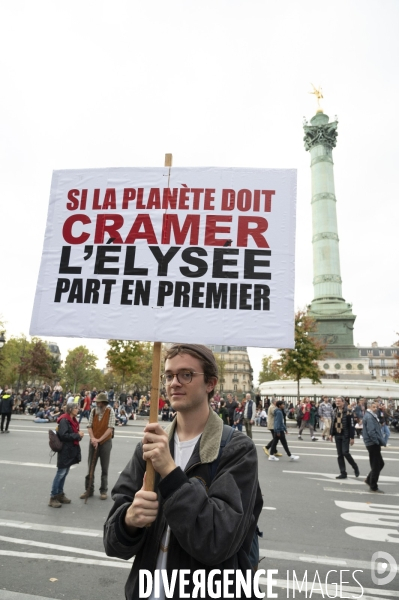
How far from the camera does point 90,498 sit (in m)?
7.56

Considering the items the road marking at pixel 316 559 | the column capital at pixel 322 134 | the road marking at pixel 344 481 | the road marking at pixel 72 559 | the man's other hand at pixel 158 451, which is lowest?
the road marking at pixel 72 559

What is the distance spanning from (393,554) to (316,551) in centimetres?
97

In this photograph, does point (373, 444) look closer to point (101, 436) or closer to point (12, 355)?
point (101, 436)

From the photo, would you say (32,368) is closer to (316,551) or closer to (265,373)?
(316,551)

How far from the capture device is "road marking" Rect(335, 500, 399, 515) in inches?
287

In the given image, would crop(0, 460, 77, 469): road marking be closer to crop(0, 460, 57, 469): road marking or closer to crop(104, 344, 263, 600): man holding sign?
crop(0, 460, 57, 469): road marking

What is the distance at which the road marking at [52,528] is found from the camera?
5.67m

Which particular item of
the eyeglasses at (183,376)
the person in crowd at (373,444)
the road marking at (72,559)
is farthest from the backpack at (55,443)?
the person in crowd at (373,444)

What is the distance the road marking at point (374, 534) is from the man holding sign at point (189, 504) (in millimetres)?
4745

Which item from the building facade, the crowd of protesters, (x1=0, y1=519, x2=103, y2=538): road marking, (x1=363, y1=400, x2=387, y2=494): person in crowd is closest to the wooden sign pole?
(x1=0, y1=519, x2=103, y2=538): road marking

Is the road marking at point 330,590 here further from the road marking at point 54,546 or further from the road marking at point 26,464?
the road marking at point 26,464

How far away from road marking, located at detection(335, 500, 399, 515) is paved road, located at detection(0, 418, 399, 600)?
0.7 inches

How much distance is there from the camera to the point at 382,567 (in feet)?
15.7

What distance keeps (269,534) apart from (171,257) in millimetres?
4910
